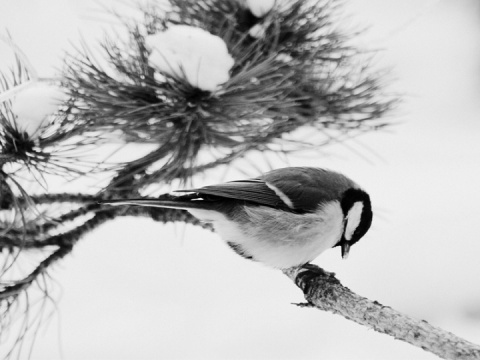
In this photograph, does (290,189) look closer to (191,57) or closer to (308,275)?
(308,275)

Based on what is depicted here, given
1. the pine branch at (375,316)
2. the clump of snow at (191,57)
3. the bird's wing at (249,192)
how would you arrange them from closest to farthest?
the pine branch at (375,316) < the clump of snow at (191,57) < the bird's wing at (249,192)

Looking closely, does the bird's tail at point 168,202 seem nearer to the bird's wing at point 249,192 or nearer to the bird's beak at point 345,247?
the bird's wing at point 249,192

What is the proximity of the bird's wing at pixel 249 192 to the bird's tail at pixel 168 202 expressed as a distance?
1 cm

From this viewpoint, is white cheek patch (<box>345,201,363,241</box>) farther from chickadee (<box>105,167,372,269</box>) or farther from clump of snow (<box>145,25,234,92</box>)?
clump of snow (<box>145,25,234,92</box>)

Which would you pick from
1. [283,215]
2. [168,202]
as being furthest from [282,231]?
[168,202]

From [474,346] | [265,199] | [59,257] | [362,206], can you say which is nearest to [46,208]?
[59,257]

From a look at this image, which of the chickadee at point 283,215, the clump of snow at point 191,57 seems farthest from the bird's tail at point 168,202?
the clump of snow at point 191,57

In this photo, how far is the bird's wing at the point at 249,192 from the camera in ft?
2.41

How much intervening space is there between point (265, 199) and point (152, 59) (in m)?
0.21

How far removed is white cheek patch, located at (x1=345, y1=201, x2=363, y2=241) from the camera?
756 mm

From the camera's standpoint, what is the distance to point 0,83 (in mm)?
745

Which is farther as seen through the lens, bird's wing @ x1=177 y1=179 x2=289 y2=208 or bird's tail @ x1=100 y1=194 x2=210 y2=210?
bird's wing @ x1=177 y1=179 x2=289 y2=208

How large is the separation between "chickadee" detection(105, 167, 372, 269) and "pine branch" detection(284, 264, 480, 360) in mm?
33

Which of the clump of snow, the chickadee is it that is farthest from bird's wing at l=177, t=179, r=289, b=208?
the clump of snow
